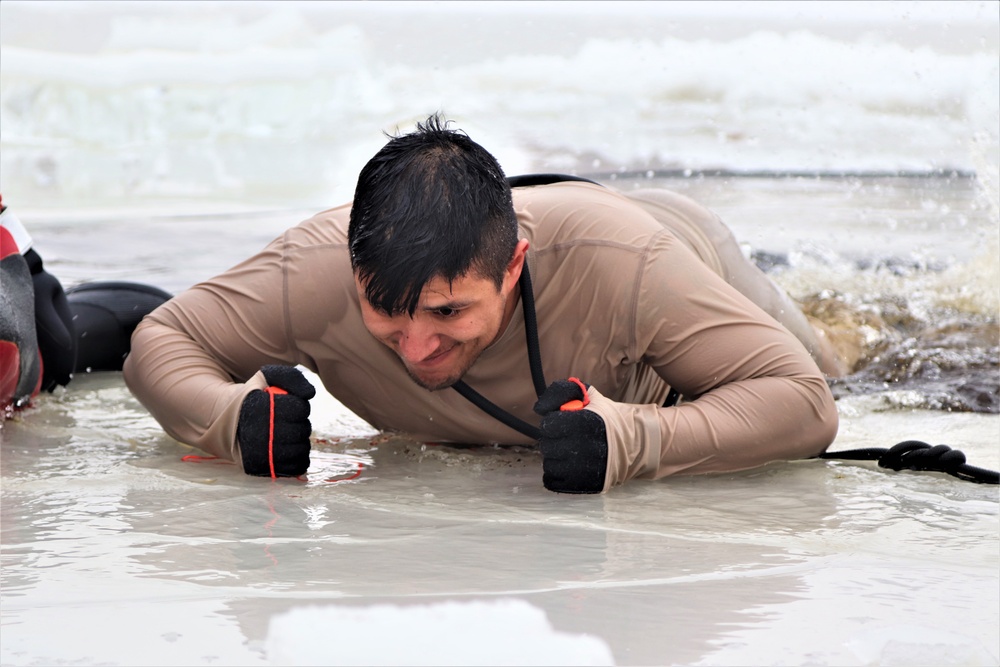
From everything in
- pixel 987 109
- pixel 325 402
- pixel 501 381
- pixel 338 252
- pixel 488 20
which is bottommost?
pixel 325 402

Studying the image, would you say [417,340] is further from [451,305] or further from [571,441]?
[571,441]

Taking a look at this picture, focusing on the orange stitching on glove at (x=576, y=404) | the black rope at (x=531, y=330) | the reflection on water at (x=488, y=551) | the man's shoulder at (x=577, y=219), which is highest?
the man's shoulder at (x=577, y=219)

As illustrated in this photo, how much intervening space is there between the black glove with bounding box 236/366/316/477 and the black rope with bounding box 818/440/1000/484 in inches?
48.5

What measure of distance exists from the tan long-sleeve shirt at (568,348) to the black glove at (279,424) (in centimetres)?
4

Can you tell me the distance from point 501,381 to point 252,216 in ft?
16.9

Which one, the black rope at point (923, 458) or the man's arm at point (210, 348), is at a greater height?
the man's arm at point (210, 348)

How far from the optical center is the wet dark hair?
2.31 m

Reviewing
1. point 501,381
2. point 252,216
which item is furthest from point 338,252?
point 252,216

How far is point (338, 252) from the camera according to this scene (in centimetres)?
275

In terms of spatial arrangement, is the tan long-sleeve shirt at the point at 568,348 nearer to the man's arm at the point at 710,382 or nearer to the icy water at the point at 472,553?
the man's arm at the point at 710,382

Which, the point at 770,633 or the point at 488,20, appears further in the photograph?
the point at 488,20

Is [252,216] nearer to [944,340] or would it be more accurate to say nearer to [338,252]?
[944,340]

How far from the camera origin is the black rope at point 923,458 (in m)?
2.81

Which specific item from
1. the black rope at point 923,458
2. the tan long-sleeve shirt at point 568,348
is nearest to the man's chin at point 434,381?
the tan long-sleeve shirt at point 568,348
